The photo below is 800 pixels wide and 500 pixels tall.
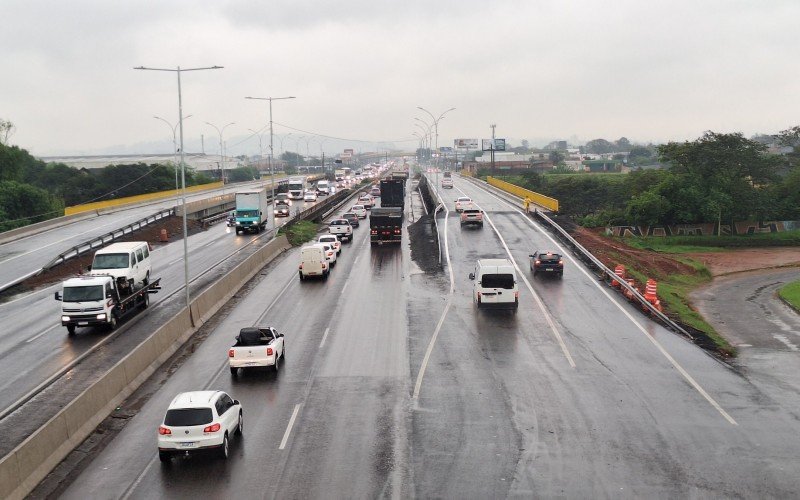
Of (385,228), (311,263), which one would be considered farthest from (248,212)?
(311,263)

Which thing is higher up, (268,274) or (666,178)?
(666,178)

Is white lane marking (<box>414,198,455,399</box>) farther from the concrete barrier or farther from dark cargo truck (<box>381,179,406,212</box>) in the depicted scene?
dark cargo truck (<box>381,179,406,212</box>)

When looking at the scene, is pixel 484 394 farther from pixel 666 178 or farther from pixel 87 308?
pixel 666 178

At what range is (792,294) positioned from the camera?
4644cm

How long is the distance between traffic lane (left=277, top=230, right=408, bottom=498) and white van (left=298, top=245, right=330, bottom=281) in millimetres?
6691

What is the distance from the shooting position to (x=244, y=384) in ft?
79.6

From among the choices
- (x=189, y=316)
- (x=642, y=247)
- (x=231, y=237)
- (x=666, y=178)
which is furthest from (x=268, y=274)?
(x=666, y=178)

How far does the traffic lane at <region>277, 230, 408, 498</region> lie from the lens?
54.3 ft

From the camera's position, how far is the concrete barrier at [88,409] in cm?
1620

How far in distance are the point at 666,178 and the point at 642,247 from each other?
15034 mm

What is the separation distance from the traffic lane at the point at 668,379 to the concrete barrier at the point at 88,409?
577 inches

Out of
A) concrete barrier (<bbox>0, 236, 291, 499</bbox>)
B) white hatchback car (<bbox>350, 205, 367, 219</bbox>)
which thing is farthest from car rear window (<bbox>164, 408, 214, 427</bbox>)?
white hatchback car (<bbox>350, 205, 367, 219</bbox>)

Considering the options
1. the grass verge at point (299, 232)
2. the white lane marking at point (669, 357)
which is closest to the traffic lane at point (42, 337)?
the grass verge at point (299, 232)

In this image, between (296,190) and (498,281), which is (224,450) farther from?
(296,190)
